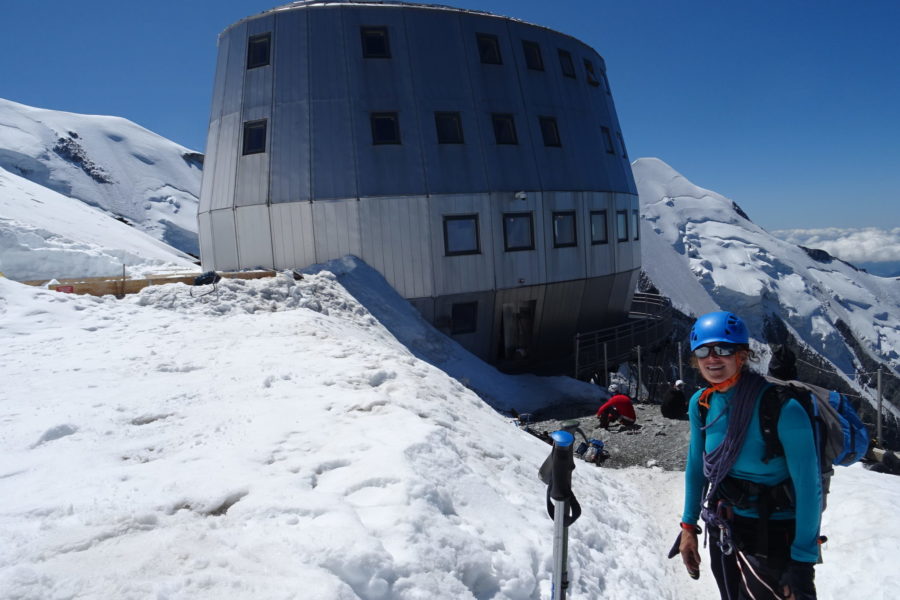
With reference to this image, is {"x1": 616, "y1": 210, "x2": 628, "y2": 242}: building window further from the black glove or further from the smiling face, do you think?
the black glove

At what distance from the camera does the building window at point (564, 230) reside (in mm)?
18109

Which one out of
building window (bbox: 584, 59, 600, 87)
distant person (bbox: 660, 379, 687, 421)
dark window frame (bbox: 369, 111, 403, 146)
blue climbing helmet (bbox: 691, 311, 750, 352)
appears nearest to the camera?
blue climbing helmet (bbox: 691, 311, 750, 352)

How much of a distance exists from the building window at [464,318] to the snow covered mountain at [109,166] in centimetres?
5142

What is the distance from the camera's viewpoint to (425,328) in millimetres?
15391

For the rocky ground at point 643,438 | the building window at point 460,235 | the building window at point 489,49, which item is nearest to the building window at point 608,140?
the building window at point 489,49

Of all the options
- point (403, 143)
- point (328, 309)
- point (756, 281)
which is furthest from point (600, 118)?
point (756, 281)

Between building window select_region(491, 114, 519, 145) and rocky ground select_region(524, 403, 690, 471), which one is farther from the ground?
building window select_region(491, 114, 519, 145)

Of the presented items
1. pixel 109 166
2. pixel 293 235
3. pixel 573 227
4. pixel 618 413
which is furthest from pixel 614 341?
pixel 109 166

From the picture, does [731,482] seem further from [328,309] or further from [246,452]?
[328,309]

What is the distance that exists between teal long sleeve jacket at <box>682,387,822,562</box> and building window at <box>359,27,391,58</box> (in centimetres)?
1571

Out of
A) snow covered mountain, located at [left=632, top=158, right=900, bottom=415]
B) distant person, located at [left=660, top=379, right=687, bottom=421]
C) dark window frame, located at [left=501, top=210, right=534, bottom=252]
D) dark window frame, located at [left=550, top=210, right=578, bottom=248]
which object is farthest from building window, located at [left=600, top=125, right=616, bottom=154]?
snow covered mountain, located at [left=632, top=158, right=900, bottom=415]

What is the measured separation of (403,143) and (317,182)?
2.73 meters

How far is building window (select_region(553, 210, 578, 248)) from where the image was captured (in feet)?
59.4

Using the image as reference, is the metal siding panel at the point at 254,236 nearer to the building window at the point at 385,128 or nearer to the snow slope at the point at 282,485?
the building window at the point at 385,128
